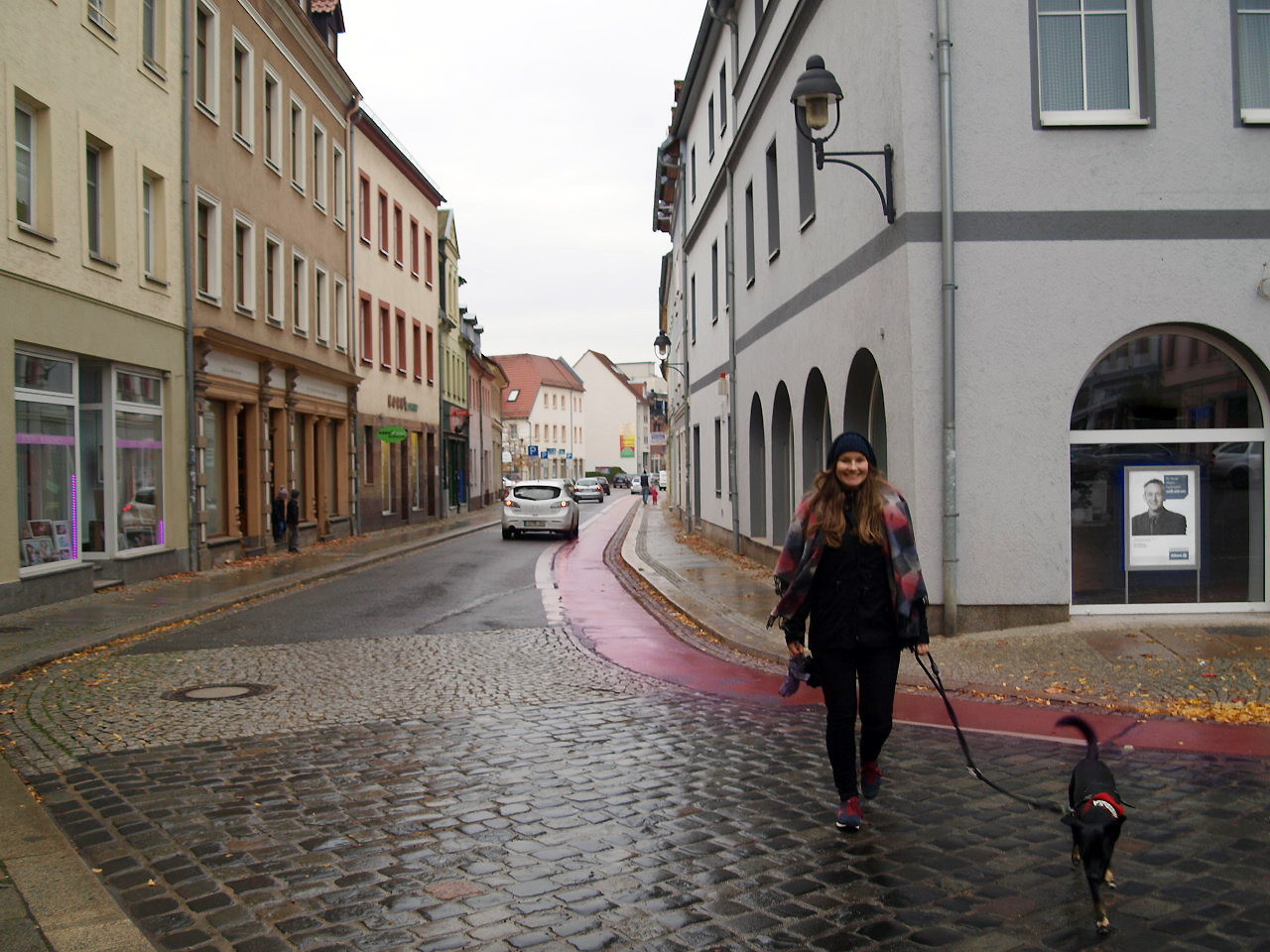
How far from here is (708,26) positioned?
22891 mm

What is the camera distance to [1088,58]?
1057cm

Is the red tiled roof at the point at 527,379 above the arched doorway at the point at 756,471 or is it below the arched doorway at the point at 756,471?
above

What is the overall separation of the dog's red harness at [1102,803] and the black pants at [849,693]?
118cm

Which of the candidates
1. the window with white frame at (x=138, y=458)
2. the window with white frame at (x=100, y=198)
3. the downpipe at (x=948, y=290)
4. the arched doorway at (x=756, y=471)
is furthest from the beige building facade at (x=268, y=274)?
the downpipe at (x=948, y=290)

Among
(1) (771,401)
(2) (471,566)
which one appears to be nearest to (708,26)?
(1) (771,401)

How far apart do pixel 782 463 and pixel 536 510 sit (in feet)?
39.5

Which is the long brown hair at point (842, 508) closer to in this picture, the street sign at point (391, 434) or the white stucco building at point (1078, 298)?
the white stucco building at point (1078, 298)

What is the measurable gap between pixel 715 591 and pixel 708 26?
13.2 metres

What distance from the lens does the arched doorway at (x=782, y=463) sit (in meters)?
18.8

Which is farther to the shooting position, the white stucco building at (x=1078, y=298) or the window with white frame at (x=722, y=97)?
the window with white frame at (x=722, y=97)

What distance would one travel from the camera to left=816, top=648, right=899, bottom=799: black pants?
200 inches

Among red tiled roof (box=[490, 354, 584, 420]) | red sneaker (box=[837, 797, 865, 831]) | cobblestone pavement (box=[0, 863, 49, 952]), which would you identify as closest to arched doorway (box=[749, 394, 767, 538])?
red sneaker (box=[837, 797, 865, 831])

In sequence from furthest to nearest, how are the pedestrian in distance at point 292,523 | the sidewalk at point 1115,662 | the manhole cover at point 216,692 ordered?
1. the pedestrian in distance at point 292,523
2. the manhole cover at point 216,692
3. the sidewalk at point 1115,662

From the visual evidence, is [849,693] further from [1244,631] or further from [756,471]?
[756,471]
